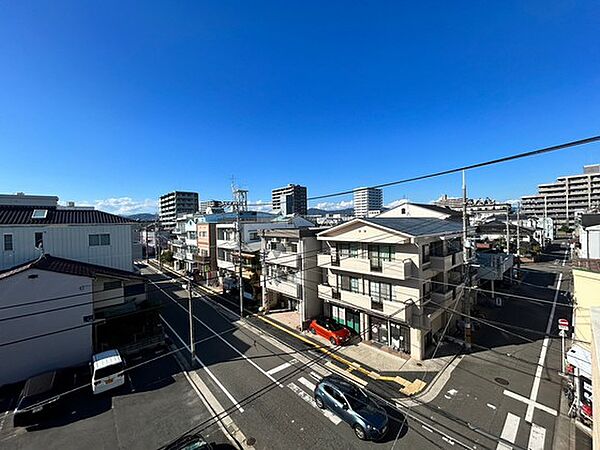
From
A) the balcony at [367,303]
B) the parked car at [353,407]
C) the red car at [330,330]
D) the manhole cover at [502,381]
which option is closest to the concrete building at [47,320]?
the red car at [330,330]

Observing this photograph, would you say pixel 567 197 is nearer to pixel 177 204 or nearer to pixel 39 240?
pixel 39 240

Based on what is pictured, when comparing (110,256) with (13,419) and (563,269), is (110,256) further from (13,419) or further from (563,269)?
(563,269)

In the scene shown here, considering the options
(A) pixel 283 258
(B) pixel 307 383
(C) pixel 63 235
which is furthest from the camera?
(A) pixel 283 258

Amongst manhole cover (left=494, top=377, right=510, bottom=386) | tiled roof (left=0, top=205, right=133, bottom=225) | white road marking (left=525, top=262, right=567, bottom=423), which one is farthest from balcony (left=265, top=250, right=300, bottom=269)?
white road marking (left=525, top=262, right=567, bottom=423)

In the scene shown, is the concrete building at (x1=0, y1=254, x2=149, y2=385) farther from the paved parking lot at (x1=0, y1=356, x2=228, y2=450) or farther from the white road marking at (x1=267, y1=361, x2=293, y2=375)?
the white road marking at (x1=267, y1=361, x2=293, y2=375)

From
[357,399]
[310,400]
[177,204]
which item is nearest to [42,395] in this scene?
[310,400]

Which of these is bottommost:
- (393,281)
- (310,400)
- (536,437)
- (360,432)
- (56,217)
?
(536,437)

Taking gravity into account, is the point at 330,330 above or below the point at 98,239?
below
